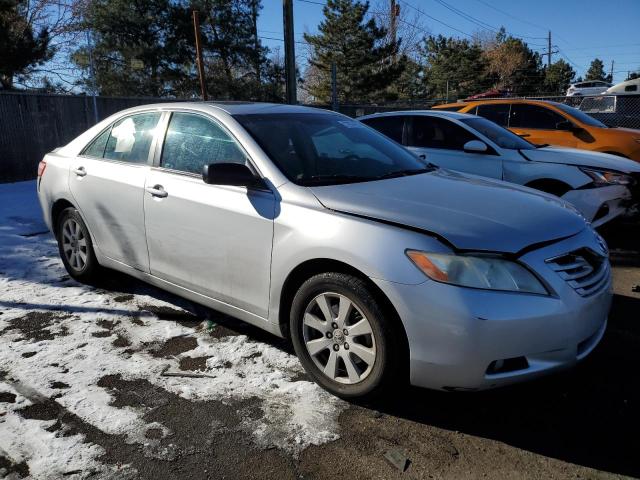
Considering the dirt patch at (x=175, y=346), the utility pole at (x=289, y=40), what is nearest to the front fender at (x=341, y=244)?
the dirt patch at (x=175, y=346)

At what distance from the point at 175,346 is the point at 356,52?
34.6m

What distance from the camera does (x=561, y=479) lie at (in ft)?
7.49

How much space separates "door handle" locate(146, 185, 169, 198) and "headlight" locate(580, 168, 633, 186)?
449cm

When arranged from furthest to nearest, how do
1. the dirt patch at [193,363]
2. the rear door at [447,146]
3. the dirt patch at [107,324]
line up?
1. the rear door at [447,146]
2. the dirt patch at [107,324]
3. the dirt patch at [193,363]

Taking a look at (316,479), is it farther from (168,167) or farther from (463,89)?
(463,89)

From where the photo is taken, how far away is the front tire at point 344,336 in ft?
8.43

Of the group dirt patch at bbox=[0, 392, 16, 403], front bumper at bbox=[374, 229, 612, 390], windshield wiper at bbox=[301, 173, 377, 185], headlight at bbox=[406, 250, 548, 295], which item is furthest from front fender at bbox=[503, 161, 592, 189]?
dirt patch at bbox=[0, 392, 16, 403]

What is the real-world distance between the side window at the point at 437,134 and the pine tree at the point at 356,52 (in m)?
29.8

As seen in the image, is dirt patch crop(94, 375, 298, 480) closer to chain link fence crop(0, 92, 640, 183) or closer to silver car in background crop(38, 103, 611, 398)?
silver car in background crop(38, 103, 611, 398)

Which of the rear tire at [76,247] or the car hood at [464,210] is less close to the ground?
the car hood at [464,210]

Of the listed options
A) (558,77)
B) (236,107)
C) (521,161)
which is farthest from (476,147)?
(558,77)

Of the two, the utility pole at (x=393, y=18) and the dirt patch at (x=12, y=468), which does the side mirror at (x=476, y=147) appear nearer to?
the dirt patch at (x=12, y=468)

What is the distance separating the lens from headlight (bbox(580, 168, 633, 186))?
5.59 m

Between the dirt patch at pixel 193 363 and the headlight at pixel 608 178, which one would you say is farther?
the headlight at pixel 608 178
